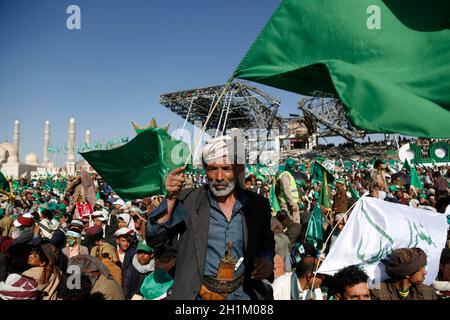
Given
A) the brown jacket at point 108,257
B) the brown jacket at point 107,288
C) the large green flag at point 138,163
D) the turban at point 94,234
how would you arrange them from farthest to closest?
the turban at point 94,234, the large green flag at point 138,163, the brown jacket at point 108,257, the brown jacket at point 107,288

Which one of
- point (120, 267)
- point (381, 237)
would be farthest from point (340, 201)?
point (120, 267)

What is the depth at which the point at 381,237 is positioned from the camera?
11.3 ft

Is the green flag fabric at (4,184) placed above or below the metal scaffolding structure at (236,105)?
below

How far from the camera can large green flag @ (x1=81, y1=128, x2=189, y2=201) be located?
15.4ft

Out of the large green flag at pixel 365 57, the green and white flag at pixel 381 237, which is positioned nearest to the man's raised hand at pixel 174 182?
the large green flag at pixel 365 57

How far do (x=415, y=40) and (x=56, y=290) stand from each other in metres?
3.79

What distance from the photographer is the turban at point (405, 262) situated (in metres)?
2.86

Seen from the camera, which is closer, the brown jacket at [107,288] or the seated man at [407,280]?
the seated man at [407,280]

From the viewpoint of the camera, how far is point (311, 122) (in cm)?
4903

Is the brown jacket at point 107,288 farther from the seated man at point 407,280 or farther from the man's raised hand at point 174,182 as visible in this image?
the seated man at point 407,280

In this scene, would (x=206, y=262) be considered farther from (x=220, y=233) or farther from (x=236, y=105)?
(x=236, y=105)

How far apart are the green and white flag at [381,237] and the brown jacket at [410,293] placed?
0.63 ft

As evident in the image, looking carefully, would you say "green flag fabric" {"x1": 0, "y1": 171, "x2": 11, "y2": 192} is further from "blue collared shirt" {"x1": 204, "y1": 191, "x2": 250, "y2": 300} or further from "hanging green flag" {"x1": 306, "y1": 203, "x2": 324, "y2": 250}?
"blue collared shirt" {"x1": 204, "y1": 191, "x2": 250, "y2": 300}

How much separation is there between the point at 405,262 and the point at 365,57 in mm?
1696
